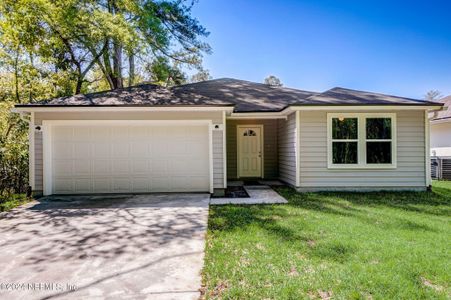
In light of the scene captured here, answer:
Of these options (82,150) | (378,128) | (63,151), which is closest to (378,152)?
(378,128)

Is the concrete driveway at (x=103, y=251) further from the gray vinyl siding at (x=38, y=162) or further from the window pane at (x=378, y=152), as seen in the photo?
the window pane at (x=378, y=152)

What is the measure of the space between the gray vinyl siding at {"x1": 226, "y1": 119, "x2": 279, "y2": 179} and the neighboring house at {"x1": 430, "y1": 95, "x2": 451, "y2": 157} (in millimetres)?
7652

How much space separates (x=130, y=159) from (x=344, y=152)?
6.44 m

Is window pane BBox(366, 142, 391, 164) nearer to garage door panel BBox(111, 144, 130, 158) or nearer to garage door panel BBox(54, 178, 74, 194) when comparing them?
garage door panel BBox(111, 144, 130, 158)

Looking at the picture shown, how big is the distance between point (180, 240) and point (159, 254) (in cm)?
59

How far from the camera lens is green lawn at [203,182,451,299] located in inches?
112

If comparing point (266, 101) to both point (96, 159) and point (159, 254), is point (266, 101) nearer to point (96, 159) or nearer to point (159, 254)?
point (96, 159)

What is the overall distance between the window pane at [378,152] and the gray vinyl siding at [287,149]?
2218 mm

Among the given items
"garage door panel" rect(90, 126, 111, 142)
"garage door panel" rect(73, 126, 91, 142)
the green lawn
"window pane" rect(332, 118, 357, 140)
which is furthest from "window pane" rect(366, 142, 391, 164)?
"garage door panel" rect(73, 126, 91, 142)

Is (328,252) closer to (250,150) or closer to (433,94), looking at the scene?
(250,150)

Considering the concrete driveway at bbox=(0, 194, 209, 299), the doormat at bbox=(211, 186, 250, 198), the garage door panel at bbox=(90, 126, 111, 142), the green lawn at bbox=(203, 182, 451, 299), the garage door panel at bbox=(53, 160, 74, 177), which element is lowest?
the concrete driveway at bbox=(0, 194, 209, 299)

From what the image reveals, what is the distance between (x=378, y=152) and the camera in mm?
8586

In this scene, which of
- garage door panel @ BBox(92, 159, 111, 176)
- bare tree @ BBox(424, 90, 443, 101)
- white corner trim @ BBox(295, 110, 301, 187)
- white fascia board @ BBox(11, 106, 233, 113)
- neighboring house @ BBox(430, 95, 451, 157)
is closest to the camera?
white fascia board @ BBox(11, 106, 233, 113)

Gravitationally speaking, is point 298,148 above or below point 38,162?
above
